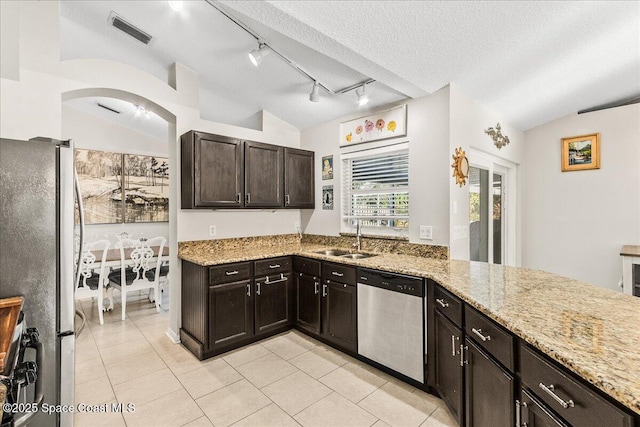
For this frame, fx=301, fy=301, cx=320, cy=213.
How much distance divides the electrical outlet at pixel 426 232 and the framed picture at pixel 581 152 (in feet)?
7.75

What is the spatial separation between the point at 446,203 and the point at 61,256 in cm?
277

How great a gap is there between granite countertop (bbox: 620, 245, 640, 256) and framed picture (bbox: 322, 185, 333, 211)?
309cm

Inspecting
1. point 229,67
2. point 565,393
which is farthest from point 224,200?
point 565,393

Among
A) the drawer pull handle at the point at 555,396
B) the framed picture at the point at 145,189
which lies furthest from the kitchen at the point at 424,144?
the framed picture at the point at 145,189

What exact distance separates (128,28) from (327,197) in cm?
263

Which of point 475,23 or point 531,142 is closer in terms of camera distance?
point 475,23

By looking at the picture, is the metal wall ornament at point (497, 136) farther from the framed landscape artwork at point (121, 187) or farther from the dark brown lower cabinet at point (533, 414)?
the framed landscape artwork at point (121, 187)

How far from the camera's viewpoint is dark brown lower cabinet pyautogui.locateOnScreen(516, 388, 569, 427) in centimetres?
107

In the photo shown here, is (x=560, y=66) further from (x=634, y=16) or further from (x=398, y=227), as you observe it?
(x=398, y=227)

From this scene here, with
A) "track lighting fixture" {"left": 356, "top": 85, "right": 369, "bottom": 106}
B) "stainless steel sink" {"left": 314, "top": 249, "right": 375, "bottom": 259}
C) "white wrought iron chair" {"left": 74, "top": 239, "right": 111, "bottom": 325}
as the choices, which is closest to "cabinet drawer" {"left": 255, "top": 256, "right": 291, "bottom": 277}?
"stainless steel sink" {"left": 314, "top": 249, "right": 375, "bottom": 259}

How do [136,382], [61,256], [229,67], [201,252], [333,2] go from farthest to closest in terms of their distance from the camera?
[201,252] < [229,67] < [136,382] < [333,2] < [61,256]

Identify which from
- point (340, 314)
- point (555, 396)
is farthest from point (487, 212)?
point (555, 396)

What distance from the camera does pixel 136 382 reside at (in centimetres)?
244

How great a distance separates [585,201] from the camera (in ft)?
12.1
